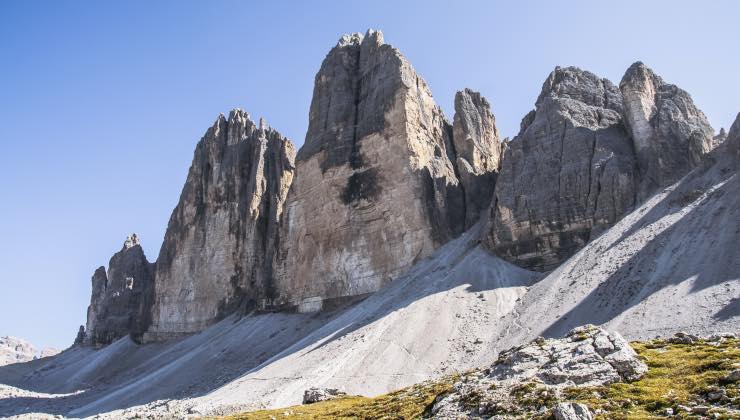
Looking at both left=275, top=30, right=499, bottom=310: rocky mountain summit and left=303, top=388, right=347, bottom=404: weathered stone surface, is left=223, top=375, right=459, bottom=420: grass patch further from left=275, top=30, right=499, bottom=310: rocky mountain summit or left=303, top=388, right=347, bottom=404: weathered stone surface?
left=275, top=30, right=499, bottom=310: rocky mountain summit

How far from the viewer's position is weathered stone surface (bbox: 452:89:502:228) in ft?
257

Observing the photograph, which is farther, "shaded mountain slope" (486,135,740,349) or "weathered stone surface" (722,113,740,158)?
"weathered stone surface" (722,113,740,158)

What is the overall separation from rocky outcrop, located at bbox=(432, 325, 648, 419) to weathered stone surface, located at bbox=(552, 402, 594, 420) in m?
1.62

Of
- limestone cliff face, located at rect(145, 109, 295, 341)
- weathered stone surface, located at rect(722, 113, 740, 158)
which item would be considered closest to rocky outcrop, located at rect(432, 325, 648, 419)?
weathered stone surface, located at rect(722, 113, 740, 158)

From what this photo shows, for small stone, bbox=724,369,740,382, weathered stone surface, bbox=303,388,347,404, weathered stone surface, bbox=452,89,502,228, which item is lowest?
weathered stone surface, bbox=303,388,347,404

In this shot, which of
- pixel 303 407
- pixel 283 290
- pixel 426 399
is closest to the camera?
pixel 426 399

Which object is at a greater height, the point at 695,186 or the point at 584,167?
the point at 584,167

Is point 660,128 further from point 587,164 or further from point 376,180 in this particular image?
point 376,180

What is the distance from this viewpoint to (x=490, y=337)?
50.8 m

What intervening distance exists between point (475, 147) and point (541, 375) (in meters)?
65.3

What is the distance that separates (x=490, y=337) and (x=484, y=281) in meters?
10.2

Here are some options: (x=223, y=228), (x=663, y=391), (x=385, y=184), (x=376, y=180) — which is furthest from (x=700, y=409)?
(x=223, y=228)

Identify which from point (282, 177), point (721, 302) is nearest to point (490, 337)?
point (721, 302)

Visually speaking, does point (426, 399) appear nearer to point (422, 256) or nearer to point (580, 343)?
point (580, 343)
